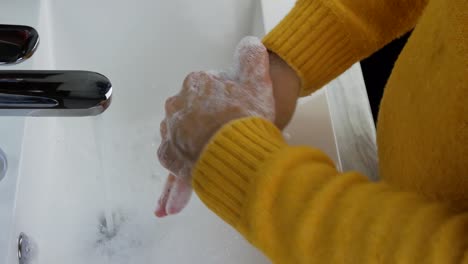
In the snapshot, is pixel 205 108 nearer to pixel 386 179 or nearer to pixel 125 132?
pixel 386 179

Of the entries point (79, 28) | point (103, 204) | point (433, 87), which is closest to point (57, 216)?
point (103, 204)

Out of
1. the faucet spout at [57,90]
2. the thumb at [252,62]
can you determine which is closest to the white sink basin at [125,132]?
the thumb at [252,62]

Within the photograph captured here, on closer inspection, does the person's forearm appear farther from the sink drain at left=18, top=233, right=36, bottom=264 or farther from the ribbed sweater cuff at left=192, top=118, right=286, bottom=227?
the sink drain at left=18, top=233, right=36, bottom=264

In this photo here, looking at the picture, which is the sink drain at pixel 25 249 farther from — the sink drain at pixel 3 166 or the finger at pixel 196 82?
the finger at pixel 196 82

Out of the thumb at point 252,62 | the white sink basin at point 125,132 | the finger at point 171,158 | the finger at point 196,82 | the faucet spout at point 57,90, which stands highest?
the faucet spout at point 57,90

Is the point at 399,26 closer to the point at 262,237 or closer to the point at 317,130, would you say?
the point at 317,130

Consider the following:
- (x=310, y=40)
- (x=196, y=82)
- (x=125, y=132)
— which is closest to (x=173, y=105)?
(x=196, y=82)

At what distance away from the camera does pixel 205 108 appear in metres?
0.43

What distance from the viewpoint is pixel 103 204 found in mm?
759

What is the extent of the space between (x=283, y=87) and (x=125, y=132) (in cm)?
43

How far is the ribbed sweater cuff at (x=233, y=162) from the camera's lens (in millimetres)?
376

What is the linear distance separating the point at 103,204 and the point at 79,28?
269 millimetres

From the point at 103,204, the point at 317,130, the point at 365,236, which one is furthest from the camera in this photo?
the point at 103,204

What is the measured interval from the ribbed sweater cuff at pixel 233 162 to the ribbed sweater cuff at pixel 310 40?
0.13 meters
